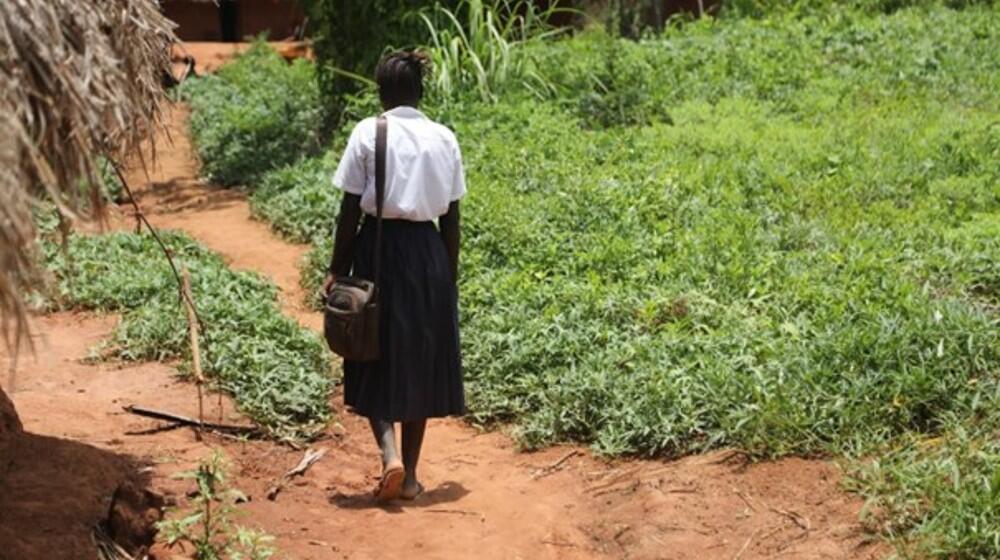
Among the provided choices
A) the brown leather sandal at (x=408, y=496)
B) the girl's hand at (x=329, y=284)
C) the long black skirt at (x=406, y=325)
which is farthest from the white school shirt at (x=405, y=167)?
the brown leather sandal at (x=408, y=496)

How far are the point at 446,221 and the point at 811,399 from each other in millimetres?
1600

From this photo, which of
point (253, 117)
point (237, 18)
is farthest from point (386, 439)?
point (237, 18)

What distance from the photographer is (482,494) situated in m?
6.37

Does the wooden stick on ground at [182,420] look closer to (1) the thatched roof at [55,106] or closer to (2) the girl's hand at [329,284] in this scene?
(2) the girl's hand at [329,284]

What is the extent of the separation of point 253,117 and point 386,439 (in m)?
8.13

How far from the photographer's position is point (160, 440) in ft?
21.1

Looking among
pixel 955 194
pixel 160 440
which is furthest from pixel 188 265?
pixel 955 194

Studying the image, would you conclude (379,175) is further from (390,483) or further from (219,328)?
(219,328)

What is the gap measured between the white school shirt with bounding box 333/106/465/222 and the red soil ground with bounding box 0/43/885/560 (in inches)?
46.0

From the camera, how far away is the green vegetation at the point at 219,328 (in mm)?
7047

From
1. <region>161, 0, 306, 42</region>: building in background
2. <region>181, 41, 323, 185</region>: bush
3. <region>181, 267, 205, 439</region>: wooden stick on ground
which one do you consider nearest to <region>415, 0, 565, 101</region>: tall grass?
<region>181, 41, 323, 185</region>: bush

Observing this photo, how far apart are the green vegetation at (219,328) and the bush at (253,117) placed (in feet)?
11.5

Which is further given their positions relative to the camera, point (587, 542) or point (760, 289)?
point (760, 289)

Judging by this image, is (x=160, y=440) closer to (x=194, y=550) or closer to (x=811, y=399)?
(x=194, y=550)
